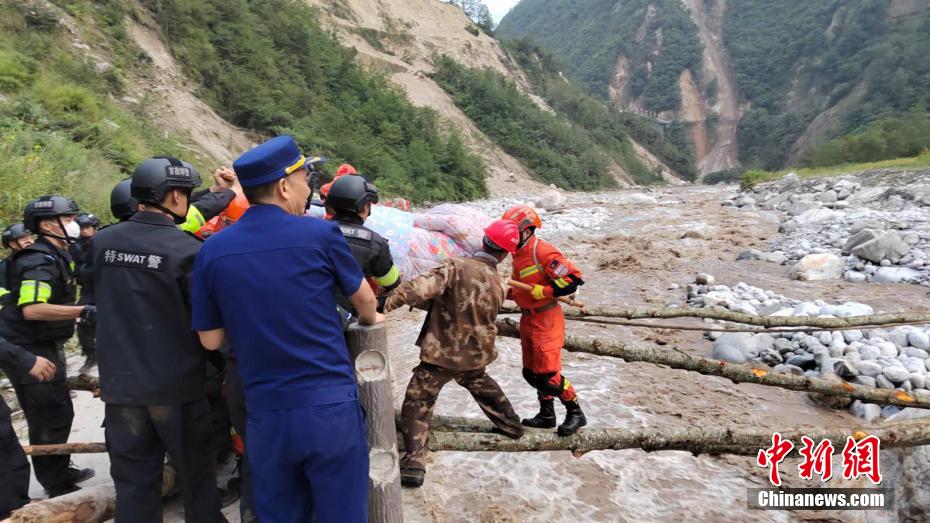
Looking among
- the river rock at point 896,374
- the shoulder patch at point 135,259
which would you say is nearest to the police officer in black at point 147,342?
the shoulder patch at point 135,259

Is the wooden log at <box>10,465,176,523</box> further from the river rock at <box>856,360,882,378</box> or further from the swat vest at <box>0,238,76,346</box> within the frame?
the river rock at <box>856,360,882,378</box>

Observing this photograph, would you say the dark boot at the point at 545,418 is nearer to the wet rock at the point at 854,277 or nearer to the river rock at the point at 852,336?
the river rock at the point at 852,336

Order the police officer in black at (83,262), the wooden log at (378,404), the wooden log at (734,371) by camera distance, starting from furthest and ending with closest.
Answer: the police officer in black at (83,262) → the wooden log at (734,371) → the wooden log at (378,404)

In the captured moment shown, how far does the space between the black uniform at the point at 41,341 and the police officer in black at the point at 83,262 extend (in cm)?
24

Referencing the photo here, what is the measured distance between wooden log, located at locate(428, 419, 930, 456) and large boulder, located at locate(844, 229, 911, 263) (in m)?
8.19

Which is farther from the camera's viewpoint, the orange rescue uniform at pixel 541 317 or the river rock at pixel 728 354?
the river rock at pixel 728 354

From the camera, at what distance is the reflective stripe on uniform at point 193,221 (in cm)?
300

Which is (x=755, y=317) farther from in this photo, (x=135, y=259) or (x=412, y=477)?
(x=135, y=259)

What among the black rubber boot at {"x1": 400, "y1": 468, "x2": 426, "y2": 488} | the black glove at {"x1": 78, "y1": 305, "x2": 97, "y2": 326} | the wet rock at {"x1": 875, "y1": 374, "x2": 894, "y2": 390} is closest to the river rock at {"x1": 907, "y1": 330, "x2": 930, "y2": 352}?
the wet rock at {"x1": 875, "y1": 374, "x2": 894, "y2": 390}

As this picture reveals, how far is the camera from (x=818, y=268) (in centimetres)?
938

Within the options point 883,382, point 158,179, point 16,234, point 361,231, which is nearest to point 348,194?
point 361,231

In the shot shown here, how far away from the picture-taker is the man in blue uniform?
1.70m

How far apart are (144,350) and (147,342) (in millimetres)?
38

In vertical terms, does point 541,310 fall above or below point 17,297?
below
